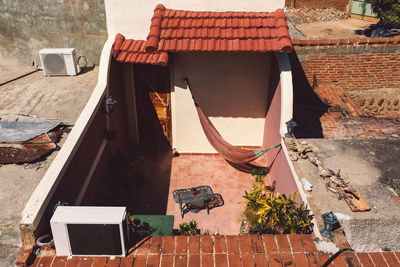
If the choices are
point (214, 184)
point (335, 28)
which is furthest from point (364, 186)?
point (335, 28)

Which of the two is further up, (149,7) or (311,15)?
(149,7)

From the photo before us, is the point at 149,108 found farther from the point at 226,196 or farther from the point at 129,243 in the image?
the point at 129,243

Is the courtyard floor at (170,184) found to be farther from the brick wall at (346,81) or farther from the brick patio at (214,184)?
the brick wall at (346,81)

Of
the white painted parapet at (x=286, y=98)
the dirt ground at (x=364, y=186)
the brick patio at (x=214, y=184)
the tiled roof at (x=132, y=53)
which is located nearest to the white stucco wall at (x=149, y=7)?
the tiled roof at (x=132, y=53)

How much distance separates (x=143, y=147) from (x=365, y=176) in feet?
23.2

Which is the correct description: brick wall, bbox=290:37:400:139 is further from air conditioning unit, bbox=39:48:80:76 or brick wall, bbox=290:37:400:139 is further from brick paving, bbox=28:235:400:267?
air conditioning unit, bbox=39:48:80:76

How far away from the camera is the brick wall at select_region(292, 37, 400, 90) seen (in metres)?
12.2

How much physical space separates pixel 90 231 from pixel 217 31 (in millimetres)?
6012

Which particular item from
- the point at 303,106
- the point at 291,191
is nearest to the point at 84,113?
the point at 291,191

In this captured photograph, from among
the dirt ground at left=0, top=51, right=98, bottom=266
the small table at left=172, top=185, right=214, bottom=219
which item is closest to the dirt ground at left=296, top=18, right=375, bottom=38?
the small table at left=172, top=185, right=214, bottom=219

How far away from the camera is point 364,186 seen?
6.43 meters

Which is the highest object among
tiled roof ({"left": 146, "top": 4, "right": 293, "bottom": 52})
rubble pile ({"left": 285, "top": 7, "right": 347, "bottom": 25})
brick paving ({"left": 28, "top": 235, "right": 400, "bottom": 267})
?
tiled roof ({"left": 146, "top": 4, "right": 293, "bottom": 52})

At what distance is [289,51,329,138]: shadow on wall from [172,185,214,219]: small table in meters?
3.57

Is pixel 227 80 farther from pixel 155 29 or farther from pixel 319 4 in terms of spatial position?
pixel 319 4
